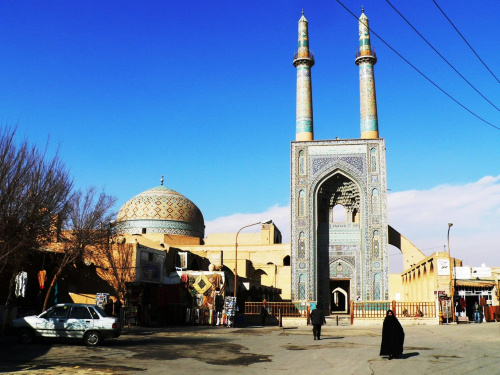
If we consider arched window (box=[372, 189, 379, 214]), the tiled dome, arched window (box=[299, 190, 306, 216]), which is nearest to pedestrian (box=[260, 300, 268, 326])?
arched window (box=[299, 190, 306, 216])

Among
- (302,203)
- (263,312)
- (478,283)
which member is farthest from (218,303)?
(478,283)

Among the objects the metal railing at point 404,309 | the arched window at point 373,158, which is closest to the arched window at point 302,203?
the arched window at point 373,158

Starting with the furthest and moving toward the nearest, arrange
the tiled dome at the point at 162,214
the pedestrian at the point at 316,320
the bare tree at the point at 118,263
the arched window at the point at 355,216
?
the tiled dome at the point at 162,214 < the arched window at the point at 355,216 < the bare tree at the point at 118,263 < the pedestrian at the point at 316,320

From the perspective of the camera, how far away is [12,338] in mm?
15055

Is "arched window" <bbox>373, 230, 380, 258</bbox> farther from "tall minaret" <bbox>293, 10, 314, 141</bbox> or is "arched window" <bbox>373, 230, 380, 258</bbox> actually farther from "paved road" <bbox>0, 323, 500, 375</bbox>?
"paved road" <bbox>0, 323, 500, 375</bbox>

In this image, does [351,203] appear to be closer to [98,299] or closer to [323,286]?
[323,286]

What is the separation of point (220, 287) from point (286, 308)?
4411 millimetres

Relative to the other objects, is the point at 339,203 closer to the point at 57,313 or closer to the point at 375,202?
the point at 375,202

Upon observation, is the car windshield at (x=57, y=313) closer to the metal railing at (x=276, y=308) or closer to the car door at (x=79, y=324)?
the car door at (x=79, y=324)

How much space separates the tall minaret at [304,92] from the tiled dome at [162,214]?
13926mm

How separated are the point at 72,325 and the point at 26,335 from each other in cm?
127

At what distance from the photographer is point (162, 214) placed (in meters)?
43.5

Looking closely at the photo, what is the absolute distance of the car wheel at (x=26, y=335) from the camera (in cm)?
1362

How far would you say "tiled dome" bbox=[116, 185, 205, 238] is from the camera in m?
43.2
